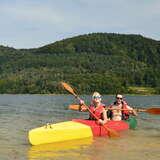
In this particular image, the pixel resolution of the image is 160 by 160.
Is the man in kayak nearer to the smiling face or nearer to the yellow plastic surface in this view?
the smiling face

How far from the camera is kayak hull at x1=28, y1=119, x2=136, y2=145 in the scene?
16109 mm

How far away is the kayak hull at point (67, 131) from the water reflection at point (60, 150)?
229 millimetres

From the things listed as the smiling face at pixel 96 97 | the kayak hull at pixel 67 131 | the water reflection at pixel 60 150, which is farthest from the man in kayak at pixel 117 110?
the water reflection at pixel 60 150

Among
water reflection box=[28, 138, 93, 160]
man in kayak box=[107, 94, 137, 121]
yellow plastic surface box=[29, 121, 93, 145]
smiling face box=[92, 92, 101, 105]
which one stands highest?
smiling face box=[92, 92, 101, 105]

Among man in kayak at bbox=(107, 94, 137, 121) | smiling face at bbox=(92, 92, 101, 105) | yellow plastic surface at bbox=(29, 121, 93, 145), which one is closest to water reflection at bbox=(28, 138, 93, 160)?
yellow plastic surface at bbox=(29, 121, 93, 145)

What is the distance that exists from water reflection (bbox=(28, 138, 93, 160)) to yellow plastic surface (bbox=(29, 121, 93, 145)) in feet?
0.70

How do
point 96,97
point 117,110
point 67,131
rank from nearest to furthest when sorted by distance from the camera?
point 67,131, point 96,97, point 117,110

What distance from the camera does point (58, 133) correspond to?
55.1 ft

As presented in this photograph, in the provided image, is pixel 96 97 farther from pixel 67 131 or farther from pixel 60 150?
pixel 60 150

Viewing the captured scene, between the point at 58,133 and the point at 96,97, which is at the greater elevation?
the point at 96,97

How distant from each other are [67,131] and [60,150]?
5.95 feet

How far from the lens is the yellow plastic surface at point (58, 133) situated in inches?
632

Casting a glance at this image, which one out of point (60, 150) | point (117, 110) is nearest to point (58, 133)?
Result: point (60, 150)

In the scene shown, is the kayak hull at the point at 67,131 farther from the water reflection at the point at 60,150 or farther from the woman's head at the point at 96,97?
the woman's head at the point at 96,97
